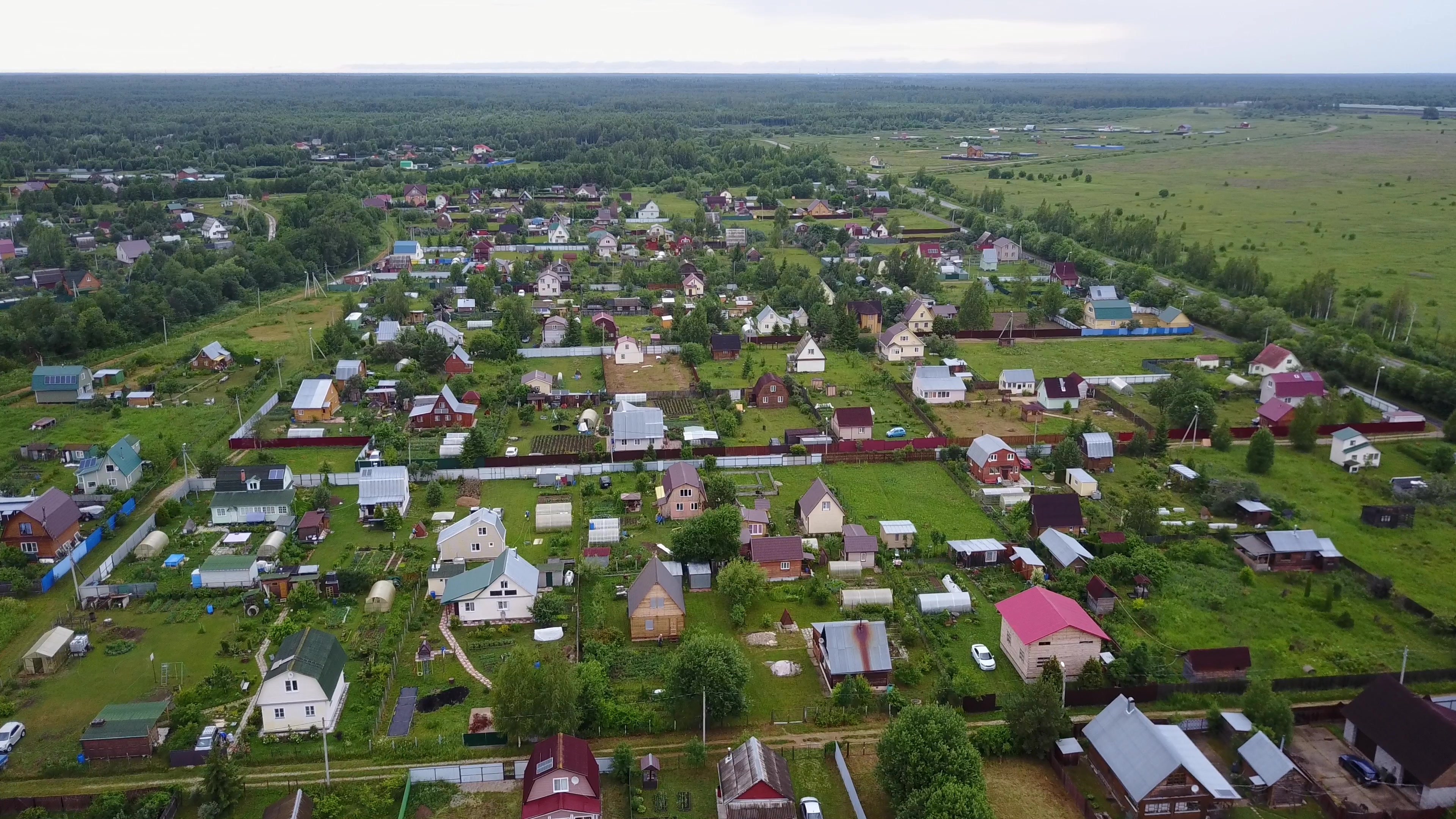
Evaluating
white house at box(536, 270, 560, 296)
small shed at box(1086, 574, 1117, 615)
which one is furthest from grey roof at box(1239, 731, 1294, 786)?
white house at box(536, 270, 560, 296)

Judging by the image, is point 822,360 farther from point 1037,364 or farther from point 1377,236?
point 1377,236

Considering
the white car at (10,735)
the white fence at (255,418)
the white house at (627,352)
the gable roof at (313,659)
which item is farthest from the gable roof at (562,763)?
the white house at (627,352)

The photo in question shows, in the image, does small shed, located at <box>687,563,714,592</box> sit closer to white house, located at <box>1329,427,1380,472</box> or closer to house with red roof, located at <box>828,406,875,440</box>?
house with red roof, located at <box>828,406,875,440</box>

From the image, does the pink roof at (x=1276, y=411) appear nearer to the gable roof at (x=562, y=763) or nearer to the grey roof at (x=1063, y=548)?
the grey roof at (x=1063, y=548)

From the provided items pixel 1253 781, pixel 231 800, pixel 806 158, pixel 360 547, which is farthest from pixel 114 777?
pixel 806 158

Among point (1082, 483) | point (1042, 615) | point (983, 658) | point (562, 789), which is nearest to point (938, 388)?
point (1082, 483)
